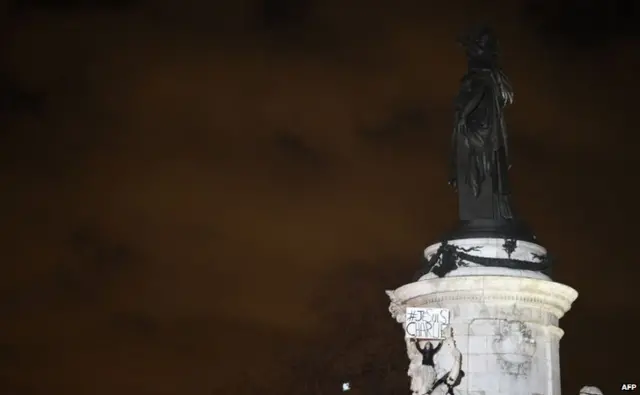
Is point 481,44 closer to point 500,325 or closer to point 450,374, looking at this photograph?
point 500,325

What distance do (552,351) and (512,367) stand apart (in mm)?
1158

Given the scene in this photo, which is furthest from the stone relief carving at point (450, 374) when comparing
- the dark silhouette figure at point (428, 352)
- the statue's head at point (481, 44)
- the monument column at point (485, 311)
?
the statue's head at point (481, 44)

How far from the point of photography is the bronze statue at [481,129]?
23.8 metres

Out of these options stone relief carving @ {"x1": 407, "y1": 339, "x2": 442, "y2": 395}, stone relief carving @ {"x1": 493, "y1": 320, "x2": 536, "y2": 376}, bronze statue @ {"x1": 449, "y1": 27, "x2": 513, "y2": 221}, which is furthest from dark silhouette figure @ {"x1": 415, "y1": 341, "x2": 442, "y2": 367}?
bronze statue @ {"x1": 449, "y1": 27, "x2": 513, "y2": 221}

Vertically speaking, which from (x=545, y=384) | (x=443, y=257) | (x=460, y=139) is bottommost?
(x=545, y=384)

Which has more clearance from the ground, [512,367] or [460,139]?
[460,139]

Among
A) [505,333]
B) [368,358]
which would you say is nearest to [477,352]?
[505,333]

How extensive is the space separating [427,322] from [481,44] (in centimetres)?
584

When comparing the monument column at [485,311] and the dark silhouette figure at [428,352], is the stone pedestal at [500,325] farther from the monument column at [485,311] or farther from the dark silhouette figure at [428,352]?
the dark silhouette figure at [428,352]

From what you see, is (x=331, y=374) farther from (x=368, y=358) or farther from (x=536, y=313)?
(x=536, y=313)

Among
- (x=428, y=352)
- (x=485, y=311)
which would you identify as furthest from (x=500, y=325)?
(x=428, y=352)

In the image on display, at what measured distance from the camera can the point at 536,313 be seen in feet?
72.2

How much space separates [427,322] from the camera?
21.8 metres

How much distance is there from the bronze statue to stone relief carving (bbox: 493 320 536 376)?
110 inches
